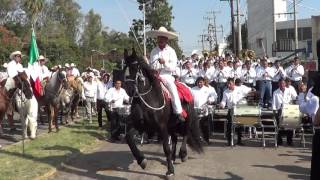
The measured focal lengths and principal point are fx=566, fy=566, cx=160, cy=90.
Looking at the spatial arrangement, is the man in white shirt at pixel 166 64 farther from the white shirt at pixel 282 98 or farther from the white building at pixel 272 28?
the white building at pixel 272 28

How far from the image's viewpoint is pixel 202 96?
54.3 feet

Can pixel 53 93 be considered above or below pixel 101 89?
below

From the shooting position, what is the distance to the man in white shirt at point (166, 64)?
441 inches

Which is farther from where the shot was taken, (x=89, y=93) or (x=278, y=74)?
(x=89, y=93)

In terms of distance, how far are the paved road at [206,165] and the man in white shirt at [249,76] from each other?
720 centimetres

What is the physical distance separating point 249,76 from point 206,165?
1041 cm

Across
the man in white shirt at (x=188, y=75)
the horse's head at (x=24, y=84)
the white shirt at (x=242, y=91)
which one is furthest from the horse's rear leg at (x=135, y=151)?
the man in white shirt at (x=188, y=75)

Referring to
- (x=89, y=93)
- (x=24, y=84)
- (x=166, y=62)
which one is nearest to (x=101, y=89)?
(x=89, y=93)

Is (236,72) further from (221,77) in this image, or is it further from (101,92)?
(101,92)

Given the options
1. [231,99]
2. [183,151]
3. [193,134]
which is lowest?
[183,151]

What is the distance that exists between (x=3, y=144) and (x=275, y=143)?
7.36 meters

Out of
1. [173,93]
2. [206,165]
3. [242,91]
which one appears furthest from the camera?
[242,91]

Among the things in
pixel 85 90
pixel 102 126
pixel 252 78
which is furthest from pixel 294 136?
pixel 85 90

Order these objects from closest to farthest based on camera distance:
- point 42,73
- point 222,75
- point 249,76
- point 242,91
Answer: point 242,91 < point 42,73 < point 222,75 < point 249,76
